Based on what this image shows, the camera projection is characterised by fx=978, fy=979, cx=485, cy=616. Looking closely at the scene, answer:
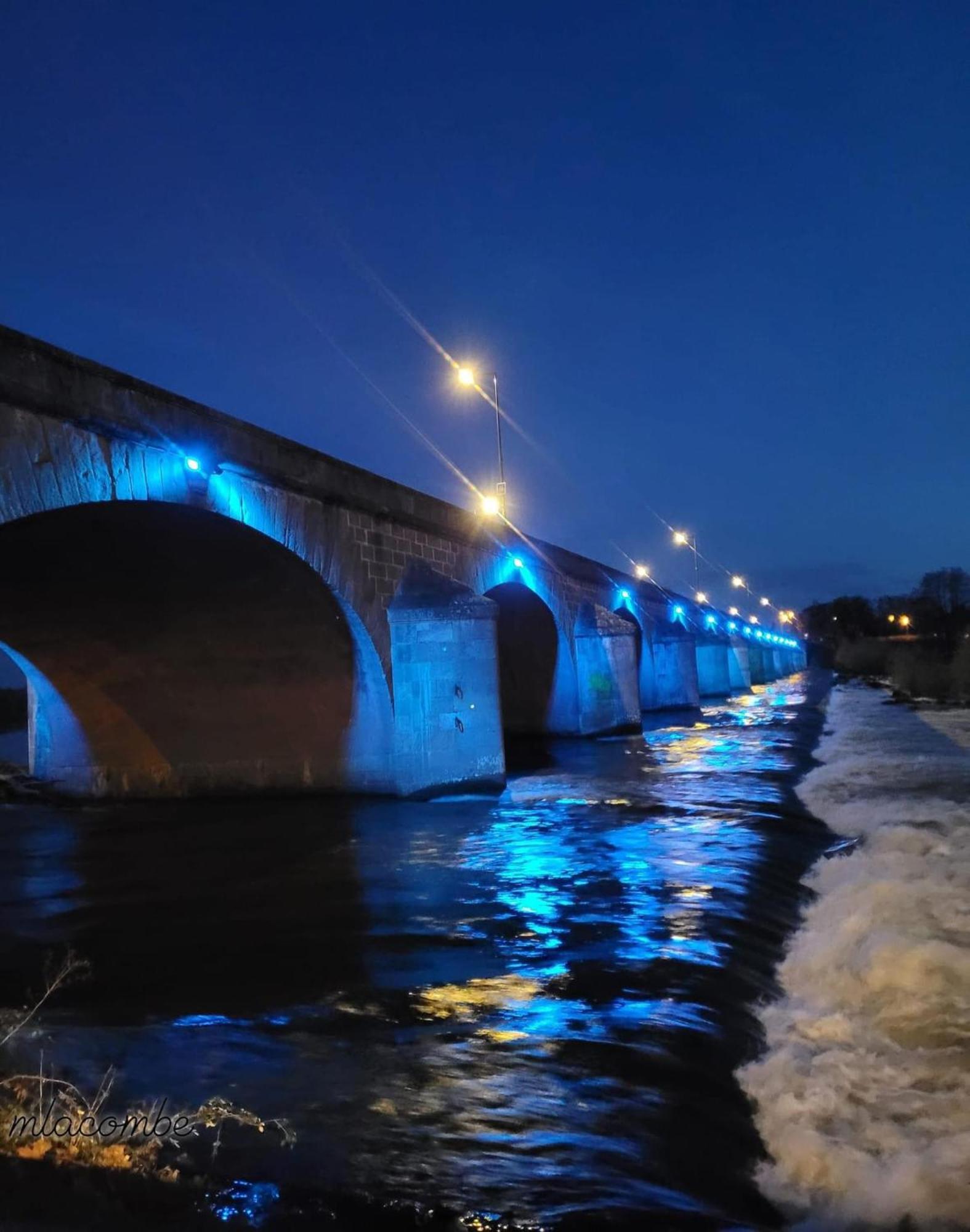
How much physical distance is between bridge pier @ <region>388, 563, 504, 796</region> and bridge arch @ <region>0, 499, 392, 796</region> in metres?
0.37

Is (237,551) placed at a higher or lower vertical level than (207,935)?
higher

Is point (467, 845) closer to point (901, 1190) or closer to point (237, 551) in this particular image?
point (237, 551)

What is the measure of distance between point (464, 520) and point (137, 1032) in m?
13.8

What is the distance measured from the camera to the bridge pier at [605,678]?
79.8ft

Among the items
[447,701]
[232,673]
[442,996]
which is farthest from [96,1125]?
[232,673]

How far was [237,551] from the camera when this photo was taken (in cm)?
1222

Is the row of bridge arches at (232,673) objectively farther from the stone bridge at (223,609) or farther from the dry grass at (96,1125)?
the dry grass at (96,1125)

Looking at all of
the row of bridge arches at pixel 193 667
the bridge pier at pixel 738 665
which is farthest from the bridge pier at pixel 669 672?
the row of bridge arches at pixel 193 667

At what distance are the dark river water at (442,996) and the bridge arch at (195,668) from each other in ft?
8.87

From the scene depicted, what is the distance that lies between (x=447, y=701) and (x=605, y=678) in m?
11.4

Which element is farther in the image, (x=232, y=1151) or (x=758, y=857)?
(x=758, y=857)

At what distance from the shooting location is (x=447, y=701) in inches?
535

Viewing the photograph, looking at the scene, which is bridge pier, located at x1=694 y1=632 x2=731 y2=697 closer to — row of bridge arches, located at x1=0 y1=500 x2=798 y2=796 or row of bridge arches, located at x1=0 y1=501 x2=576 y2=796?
row of bridge arches, located at x1=0 y1=500 x2=798 y2=796

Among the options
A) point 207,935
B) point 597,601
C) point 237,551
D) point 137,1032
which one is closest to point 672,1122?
point 137,1032
